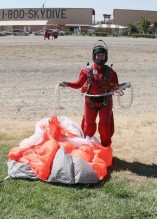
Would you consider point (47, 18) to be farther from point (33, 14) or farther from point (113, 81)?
point (113, 81)

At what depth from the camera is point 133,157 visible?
5770mm

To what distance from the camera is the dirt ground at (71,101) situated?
20.2 ft

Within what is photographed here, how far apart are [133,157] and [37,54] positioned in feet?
47.1

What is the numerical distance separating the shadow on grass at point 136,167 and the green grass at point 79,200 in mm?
299

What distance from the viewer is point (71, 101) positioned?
31.4ft

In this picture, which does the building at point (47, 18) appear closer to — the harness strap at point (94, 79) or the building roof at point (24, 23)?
the building roof at point (24, 23)

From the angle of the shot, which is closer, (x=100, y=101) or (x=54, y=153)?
(x=54, y=153)

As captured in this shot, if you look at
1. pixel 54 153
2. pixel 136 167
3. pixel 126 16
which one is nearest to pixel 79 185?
pixel 54 153

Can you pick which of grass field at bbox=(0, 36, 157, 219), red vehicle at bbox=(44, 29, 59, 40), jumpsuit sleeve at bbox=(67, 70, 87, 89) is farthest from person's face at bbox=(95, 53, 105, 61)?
red vehicle at bbox=(44, 29, 59, 40)

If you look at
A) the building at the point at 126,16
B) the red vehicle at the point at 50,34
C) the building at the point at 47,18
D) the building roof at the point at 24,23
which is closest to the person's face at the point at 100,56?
the red vehicle at the point at 50,34

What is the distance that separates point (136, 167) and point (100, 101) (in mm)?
902

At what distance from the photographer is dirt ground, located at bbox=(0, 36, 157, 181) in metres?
6.16

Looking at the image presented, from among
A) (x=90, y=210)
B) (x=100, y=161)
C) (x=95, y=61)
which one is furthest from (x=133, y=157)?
(x=90, y=210)

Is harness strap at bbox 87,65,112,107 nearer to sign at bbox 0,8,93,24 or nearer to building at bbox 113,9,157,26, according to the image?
sign at bbox 0,8,93,24
